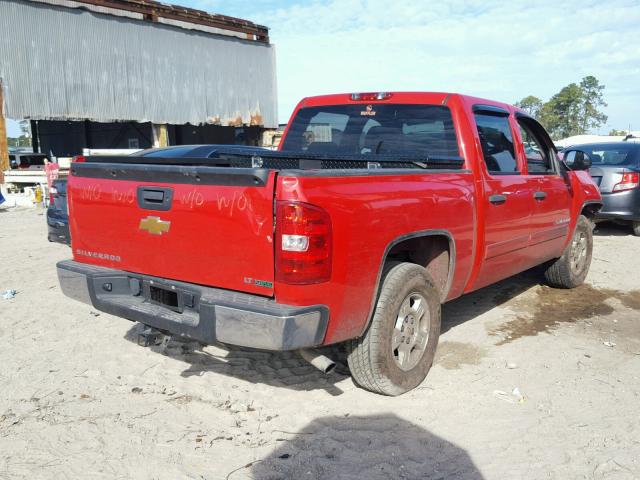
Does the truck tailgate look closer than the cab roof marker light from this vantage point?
Yes

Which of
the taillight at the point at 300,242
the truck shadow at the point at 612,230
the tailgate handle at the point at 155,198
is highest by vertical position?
the tailgate handle at the point at 155,198

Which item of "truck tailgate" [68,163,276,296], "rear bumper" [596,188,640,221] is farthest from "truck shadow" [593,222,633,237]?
"truck tailgate" [68,163,276,296]

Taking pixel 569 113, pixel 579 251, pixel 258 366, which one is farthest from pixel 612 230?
pixel 569 113

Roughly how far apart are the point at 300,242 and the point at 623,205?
8565mm

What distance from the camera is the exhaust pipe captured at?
317 centimetres

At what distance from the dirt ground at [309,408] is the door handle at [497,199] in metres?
1.22

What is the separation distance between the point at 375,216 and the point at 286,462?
140 centimetres

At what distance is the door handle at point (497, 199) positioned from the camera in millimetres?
4207

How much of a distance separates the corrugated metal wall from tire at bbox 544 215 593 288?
20.2 m

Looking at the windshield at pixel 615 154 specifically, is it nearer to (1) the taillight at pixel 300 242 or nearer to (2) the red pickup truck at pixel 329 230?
(2) the red pickup truck at pixel 329 230

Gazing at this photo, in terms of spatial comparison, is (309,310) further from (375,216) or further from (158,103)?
(158,103)

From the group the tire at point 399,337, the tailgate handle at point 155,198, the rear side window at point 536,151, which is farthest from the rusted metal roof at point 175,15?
the tire at point 399,337

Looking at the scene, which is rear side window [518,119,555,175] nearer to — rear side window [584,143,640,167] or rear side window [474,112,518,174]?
rear side window [474,112,518,174]

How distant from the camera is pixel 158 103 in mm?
23812
